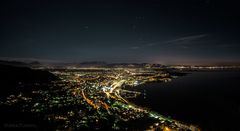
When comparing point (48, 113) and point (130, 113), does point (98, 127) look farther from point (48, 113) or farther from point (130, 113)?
point (48, 113)

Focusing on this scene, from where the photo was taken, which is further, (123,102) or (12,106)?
(123,102)

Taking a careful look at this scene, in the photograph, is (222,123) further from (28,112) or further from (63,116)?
(28,112)

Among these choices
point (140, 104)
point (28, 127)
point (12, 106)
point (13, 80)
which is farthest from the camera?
point (13, 80)

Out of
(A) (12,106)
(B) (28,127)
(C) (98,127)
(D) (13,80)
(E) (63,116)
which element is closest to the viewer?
(B) (28,127)

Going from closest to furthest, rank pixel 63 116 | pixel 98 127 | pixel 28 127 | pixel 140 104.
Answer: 1. pixel 28 127
2. pixel 98 127
3. pixel 63 116
4. pixel 140 104

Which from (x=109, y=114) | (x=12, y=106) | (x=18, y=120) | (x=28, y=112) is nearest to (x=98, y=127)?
(x=109, y=114)

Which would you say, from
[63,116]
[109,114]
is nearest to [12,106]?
[63,116]

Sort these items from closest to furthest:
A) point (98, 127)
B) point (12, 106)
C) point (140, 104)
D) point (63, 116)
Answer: point (98, 127) < point (63, 116) < point (12, 106) < point (140, 104)

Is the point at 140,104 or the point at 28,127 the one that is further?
the point at 140,104
